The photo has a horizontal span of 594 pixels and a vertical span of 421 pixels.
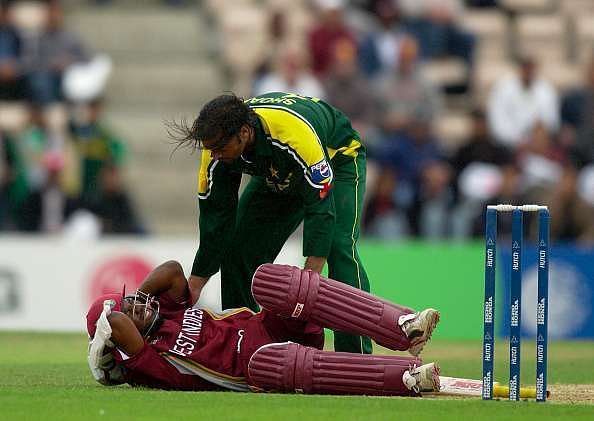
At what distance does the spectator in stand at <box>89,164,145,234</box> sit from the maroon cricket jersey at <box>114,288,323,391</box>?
294 inches

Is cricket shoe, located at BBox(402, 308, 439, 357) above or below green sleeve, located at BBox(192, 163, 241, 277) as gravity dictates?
below

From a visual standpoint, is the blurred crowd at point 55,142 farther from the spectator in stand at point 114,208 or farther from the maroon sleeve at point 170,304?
the maroon sleeve at point 170,304

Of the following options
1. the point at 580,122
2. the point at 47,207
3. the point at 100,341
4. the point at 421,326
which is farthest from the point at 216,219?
the point at 580,122

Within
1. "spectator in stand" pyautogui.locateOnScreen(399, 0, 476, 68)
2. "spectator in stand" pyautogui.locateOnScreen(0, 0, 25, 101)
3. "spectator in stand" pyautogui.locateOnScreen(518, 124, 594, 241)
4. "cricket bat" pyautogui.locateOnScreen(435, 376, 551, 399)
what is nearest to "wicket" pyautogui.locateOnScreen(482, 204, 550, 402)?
"cricket bat" pyautogui.locateOnScreen(435, 376, 551, 399)

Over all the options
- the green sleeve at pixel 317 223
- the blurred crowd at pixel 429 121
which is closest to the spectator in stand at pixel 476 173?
the blurred crowd at pixel 429 121

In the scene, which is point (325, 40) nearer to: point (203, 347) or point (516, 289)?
point (203, 347)

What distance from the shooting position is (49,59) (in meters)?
16.6

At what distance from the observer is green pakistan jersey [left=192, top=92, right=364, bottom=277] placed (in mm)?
7914

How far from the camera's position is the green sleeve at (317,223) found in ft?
26.0

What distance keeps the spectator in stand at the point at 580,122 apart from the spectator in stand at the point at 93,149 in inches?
201

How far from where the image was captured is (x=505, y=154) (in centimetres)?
1584

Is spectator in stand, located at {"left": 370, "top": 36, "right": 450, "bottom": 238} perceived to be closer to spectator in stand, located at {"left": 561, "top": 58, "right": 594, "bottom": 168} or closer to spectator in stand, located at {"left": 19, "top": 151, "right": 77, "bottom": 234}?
spectator in stand, located at {"left": 561, "top": 58, "right": 594, "bottom": 168}

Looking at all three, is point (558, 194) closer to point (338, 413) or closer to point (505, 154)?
point (505, 154)

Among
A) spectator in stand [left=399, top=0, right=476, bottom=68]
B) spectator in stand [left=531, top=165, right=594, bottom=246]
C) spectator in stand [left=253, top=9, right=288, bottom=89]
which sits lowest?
spectator in stand [left=531, top=165, right=594, bottom=246]
